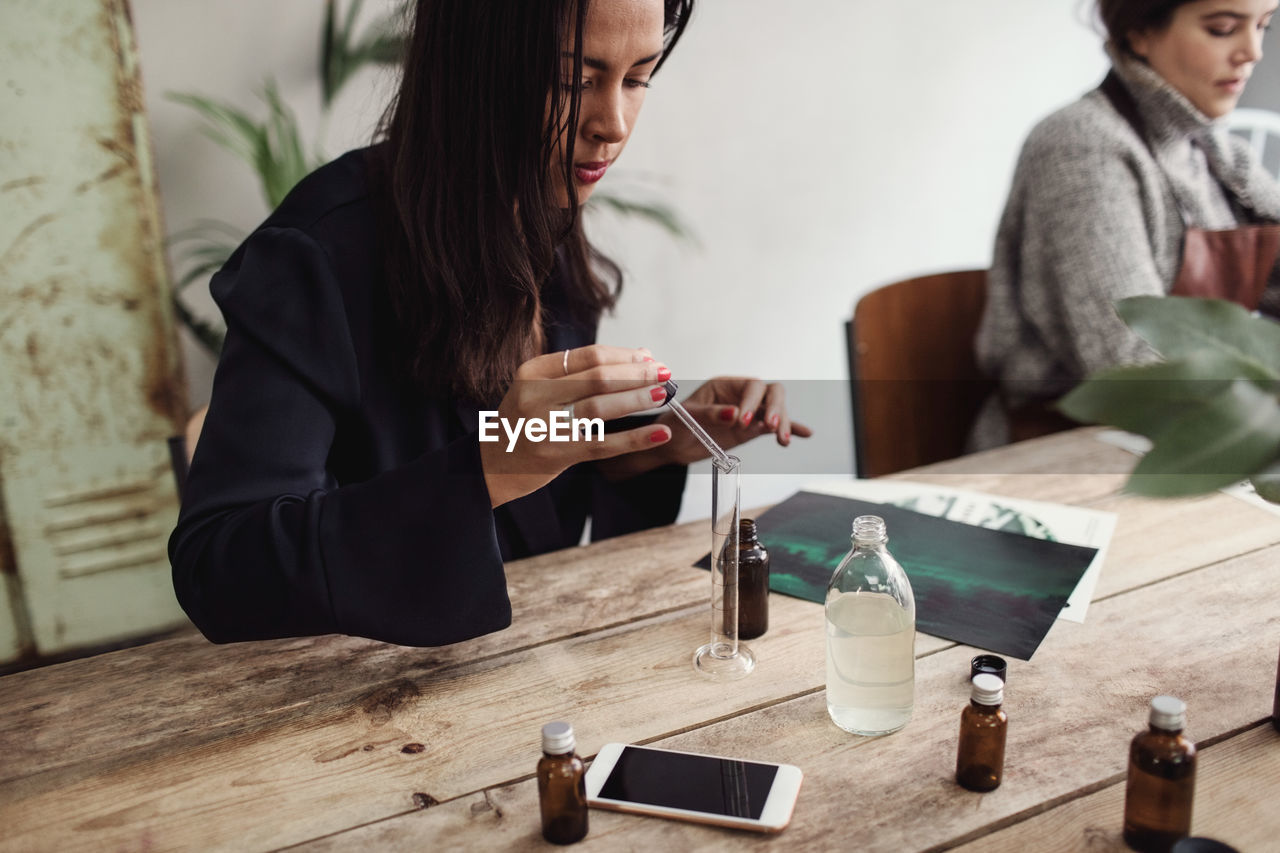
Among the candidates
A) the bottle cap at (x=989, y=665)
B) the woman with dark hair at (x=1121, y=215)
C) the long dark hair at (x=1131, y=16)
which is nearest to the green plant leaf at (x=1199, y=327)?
the bottle cap at (x=989, y=665)

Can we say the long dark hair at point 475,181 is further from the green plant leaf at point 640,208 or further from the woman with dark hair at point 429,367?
the green plant leaf at point 640,208

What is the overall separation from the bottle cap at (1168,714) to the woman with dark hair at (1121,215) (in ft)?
3.83

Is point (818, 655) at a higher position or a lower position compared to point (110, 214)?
lower

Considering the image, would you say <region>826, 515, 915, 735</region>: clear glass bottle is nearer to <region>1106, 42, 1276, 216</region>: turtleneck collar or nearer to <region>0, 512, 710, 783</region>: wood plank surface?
<region>0, 512, 710, 783</region>: wood plank surface

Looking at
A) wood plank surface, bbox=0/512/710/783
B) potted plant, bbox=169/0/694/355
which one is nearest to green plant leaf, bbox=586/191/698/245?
potted plant, bbox=169/0/694/355

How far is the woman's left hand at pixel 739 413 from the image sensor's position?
111 cm

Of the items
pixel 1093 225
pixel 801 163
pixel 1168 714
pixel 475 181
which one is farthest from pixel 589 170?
pixel 801 163

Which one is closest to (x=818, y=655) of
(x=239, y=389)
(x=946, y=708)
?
(x=946, y=708)

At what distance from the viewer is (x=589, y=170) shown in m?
1.06

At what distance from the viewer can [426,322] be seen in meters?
1.03

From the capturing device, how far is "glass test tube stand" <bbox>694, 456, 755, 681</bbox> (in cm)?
84

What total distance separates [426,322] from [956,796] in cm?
69

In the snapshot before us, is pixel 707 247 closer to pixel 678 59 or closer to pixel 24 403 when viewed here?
pixel 678 59

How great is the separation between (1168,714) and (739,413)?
1.96ft
